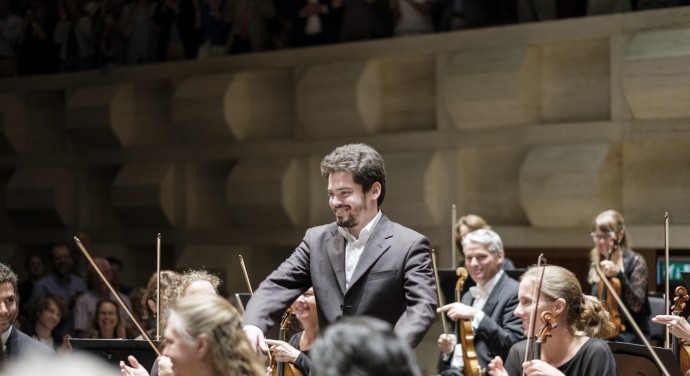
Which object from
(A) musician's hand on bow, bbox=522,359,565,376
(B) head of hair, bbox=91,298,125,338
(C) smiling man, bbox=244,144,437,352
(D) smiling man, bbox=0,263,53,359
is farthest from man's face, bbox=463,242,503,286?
(B) head of hair, bbox=91,298,125,338

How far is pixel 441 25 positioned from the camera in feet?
26.0

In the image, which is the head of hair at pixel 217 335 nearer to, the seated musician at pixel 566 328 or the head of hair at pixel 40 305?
the seated musician at pixel 566 328

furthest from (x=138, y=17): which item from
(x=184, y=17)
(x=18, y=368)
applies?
(x=18, y=368)

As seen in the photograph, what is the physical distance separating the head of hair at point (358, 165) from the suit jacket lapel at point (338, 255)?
0.67 feet

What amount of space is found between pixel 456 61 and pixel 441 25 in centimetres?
49

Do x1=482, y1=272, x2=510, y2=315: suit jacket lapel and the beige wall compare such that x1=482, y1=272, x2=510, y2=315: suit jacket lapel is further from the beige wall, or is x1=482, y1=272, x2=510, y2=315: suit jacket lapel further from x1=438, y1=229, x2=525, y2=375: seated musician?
the beige wall

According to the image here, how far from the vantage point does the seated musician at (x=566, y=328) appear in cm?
347

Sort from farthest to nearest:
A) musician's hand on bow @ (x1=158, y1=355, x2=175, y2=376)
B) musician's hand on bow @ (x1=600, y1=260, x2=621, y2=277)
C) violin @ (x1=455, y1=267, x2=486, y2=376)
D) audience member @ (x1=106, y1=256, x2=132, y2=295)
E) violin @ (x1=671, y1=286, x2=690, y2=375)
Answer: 1. audience member @ (x1=106, y1=256, x2=132, y2=295)
2. musician's hand on bow @ (x1=600, y1=260, x2=621, y2=277)
3. violin @ (x1=455, y1=267, x2=486, y2=376)
4. violin @ (x1=671, y1=286, x2=690, y2=375)
5. musician's hand on bow @ (x1=158, y1=355, x2=175, y2=376)

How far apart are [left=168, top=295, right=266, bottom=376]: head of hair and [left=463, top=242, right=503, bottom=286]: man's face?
2.84 metres

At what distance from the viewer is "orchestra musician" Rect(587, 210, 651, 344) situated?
18.2 feet

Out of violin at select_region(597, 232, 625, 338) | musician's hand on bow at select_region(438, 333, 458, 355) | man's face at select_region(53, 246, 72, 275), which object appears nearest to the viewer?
musician's hand on bow at select_region(438, 333, 458, 355)

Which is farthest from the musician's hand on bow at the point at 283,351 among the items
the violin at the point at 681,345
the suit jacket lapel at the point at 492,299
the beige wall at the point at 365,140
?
the beige wall at the point at 365,140

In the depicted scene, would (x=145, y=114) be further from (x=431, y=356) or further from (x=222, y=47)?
(x=431, y=356)

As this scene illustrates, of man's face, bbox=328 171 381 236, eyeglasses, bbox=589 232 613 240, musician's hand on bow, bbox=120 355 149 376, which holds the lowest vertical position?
musician's hand on bow, bbox=120 355 149 376
